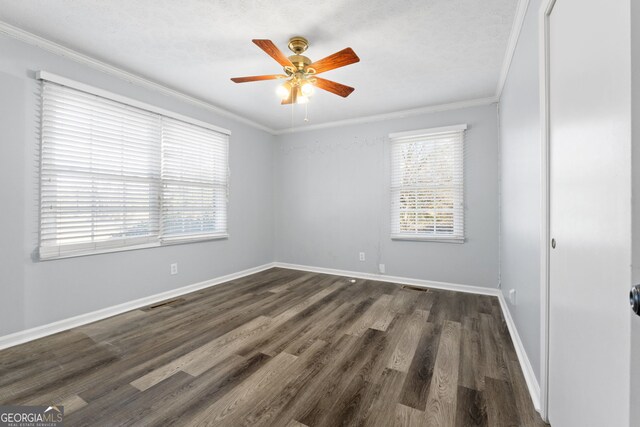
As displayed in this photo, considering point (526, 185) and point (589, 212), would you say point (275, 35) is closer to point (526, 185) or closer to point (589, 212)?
point (526, 185)

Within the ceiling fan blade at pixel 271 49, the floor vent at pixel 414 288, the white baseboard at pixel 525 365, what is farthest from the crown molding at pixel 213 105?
the floor vent at pixel 414 288

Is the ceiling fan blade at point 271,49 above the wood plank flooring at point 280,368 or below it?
above

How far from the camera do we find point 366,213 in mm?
4297

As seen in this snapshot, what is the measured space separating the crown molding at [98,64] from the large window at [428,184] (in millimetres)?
2685

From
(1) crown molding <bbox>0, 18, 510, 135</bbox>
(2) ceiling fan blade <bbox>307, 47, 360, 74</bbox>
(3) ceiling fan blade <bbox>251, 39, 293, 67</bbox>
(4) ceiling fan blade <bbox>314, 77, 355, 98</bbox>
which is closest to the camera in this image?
(3) ceiling fan blade <bbox>251, 39, 293, 67</bbox>

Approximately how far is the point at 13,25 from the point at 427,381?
3966 mm

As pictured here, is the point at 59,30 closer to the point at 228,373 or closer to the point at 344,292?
the point at 228,373

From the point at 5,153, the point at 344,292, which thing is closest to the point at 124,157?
the point at 5,153

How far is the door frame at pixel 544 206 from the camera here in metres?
1.41

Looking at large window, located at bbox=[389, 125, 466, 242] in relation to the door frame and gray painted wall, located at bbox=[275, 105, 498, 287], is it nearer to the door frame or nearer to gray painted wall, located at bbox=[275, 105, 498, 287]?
gray painted wall, located at bbox=[275, 105, 498, 287]

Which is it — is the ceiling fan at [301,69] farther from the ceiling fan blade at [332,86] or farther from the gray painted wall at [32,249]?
the gray painted wall at [32,249]

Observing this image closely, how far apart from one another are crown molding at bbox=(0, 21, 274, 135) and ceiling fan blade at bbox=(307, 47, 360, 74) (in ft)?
6.78

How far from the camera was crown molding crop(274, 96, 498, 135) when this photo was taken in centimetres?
357
